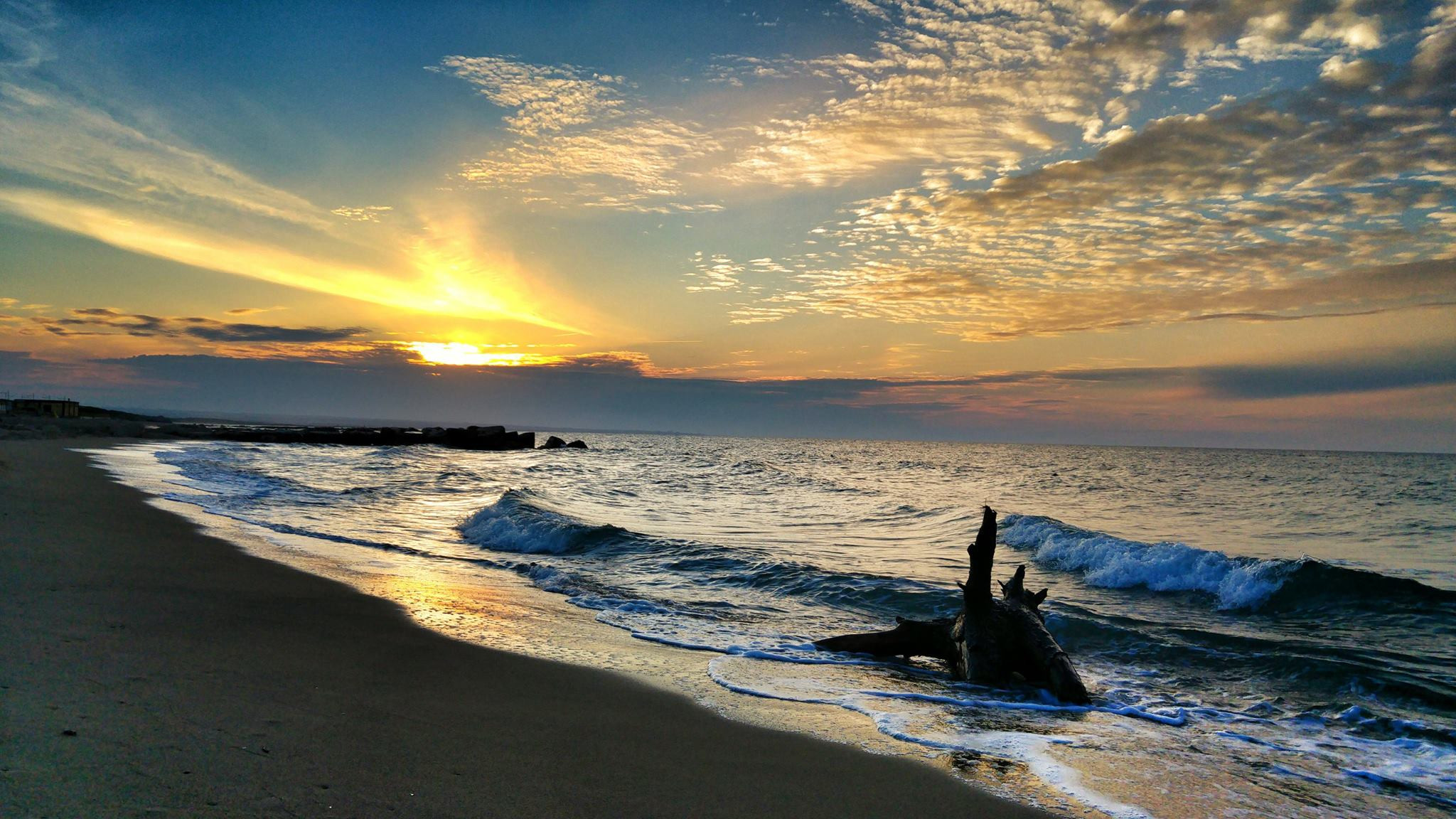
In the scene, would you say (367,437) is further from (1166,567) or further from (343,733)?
(343,733)

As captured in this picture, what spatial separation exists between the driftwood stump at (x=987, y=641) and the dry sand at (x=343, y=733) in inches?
127

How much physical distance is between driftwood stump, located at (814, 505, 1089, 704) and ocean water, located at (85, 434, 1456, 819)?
288 mm

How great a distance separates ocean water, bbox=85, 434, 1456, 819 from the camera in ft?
19.2

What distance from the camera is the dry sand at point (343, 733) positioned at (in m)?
3.66

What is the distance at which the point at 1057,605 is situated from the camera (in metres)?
12.2

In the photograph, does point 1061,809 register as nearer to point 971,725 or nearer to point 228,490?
point 971,725

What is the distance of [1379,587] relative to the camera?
13.1 m

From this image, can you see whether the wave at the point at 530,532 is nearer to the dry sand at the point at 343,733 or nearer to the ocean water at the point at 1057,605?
the ocean water at the point at 1057,605

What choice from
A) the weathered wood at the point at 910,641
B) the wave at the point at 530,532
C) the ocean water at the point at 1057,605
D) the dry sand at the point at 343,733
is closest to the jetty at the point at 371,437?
the ocean water at the point at 1057,605

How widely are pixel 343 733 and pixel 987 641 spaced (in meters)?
6.60

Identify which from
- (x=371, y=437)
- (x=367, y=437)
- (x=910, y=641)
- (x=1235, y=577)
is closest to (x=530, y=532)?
(x=910, y=641)

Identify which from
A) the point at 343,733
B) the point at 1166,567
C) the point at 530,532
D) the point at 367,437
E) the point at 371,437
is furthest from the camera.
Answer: the point at 371,437

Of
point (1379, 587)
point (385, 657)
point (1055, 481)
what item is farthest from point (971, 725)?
point (1055, 481)

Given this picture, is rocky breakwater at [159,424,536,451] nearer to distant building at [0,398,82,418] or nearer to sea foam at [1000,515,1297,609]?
distant building at [0,398,82,418]
